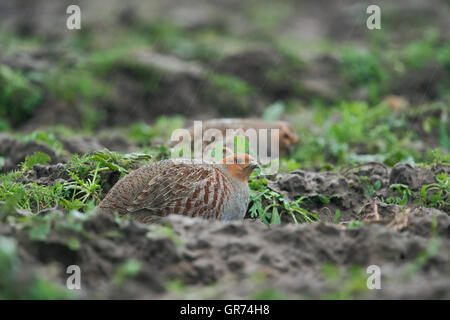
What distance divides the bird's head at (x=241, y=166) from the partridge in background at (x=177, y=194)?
0.10 meters

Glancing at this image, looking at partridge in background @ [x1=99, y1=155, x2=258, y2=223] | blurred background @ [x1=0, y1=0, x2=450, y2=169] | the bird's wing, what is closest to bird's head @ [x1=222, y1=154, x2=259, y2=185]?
partridge in background @ [x1=99, y1=155, x2=258, y2=223]

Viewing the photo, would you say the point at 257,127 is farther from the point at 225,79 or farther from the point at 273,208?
the point at 225,79

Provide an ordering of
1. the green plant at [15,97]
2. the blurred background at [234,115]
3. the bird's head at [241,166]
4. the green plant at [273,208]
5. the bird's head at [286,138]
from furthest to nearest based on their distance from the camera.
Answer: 1. the green plant at [15,97]
2. the bird's head at [286,138]
3. the green plant at [273,208]
4. the bird's head at [241,166]
5. the blurred background at [234,115]

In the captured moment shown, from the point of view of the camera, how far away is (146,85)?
9.97 m

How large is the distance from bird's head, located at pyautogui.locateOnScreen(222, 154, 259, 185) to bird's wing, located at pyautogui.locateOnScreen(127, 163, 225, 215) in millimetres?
244

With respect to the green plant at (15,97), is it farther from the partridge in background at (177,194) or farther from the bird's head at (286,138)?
the partridge in background at (177,194)

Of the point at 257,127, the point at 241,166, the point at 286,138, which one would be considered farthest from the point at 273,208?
the point at 286,138

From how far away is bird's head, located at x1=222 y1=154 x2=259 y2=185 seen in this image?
12.8 feet

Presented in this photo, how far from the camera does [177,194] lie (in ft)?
12.0

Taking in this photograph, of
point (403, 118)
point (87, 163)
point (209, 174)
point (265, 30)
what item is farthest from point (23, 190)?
point (265, 30)

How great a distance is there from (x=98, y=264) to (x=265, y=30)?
1271 cm

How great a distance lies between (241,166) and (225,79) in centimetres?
639

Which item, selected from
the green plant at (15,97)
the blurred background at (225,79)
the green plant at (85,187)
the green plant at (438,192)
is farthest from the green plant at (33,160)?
the green plant at (15,97)

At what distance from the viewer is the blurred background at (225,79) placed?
7500 mm
